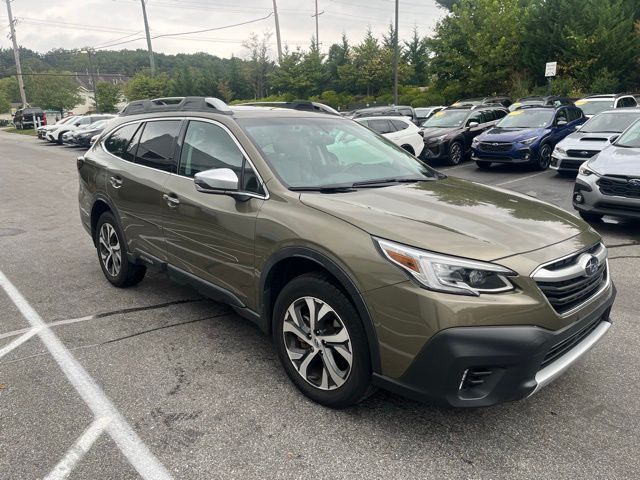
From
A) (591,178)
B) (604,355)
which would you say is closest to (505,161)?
(591,178)

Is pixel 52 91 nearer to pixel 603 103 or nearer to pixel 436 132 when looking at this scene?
pixel 436 132

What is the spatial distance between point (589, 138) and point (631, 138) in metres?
3.44

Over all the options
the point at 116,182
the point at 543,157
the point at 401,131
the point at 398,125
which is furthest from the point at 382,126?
the point at 116,182

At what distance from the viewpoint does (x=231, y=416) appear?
297 centimetres

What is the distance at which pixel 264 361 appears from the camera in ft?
11.9

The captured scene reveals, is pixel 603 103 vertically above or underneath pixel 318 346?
above

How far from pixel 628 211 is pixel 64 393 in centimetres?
646

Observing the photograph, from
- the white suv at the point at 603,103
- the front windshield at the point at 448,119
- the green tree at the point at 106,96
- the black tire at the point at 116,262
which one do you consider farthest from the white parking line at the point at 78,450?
the green tree at the point at 106,96

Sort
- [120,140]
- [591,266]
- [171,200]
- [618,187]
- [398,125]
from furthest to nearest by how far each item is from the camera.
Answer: [398,125] → [618,187] → [120,140] → [171,200] → [591,266]

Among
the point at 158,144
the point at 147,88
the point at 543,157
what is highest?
the point at 147,88

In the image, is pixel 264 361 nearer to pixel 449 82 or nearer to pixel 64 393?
pixel 64 393

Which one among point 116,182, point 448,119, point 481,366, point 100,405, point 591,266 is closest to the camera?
point 481,366

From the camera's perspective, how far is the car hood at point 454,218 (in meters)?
2.60

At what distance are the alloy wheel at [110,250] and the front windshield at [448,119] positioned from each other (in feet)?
38.9
